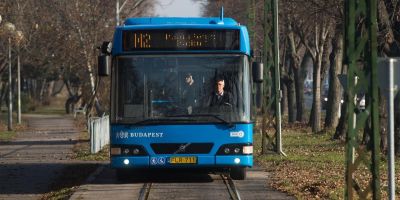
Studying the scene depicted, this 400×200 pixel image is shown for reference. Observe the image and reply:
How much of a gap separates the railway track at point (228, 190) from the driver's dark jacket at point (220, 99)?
60.5 inches

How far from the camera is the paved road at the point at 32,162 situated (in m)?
19.3

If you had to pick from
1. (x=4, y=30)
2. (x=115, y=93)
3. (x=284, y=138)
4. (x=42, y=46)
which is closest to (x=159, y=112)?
(x=115, y=93)

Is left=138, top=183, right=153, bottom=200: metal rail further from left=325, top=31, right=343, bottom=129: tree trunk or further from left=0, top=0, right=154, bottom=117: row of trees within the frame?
left=0, top=0, right=154, bottom=117: row of trees

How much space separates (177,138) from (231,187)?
133 cm

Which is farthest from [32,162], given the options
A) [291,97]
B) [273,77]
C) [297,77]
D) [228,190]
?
[291,97]

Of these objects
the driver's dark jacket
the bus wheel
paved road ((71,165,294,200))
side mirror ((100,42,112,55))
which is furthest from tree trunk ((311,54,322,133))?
side mirror ((100,42,112,55))

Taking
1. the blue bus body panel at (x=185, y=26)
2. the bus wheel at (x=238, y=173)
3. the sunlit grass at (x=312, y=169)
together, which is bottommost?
the sunlit grass at (x=312, y=169)

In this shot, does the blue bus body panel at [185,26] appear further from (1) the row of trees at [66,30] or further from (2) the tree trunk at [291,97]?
(2) the tree trunk at [291,97]

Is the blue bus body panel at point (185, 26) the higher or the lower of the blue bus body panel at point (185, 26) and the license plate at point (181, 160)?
the higher

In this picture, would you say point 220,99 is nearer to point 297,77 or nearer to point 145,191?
A: point 145,191

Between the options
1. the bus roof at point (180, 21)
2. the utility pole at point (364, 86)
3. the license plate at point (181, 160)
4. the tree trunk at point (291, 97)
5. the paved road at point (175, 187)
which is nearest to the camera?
the utility pole at point (364, 86)

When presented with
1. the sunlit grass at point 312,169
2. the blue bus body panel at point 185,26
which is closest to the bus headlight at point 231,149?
the sunlit grass at point 312,169

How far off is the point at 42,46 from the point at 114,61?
39577mm

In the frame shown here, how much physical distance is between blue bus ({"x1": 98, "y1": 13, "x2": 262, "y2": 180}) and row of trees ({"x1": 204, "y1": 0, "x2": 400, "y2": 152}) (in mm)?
5383
